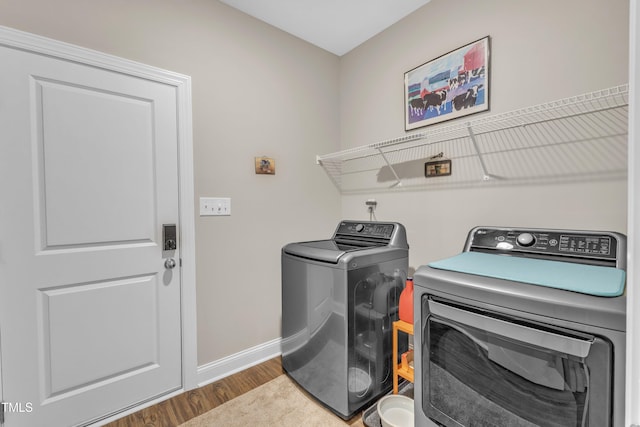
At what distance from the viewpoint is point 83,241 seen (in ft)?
4.97

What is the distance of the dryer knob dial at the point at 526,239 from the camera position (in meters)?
1.31

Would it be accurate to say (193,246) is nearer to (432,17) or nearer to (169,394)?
(169,394)

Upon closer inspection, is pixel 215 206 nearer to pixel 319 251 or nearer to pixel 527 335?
pixel 319 251

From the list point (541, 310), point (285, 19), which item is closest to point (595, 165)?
point (541, 310)

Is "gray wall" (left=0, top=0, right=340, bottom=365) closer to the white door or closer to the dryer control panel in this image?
the white door

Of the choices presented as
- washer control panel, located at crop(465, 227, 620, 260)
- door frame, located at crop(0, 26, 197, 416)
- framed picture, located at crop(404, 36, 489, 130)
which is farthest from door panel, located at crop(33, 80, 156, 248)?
washer control panel, located at crop(465, 227, 620, 260)

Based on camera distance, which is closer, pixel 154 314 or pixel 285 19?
pixel 154 314

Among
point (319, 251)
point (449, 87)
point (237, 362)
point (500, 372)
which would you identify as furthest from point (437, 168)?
point (237, 362)

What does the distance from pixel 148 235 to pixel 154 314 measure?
49 cm

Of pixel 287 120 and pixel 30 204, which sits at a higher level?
pixel 287 120

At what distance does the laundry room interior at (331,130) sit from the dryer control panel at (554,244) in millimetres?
237

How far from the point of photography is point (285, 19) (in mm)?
2148

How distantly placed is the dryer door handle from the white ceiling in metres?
2.05

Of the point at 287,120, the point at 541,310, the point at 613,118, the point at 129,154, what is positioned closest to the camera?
the point at 541,310
